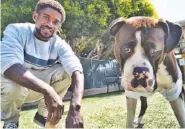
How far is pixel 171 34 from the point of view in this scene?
169 centimetres

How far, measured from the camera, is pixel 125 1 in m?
2.13

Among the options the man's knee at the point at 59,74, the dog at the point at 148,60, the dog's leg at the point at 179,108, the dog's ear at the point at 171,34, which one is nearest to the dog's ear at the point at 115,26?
the dog at the point at 148,60

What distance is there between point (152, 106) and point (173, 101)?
0.18 meters

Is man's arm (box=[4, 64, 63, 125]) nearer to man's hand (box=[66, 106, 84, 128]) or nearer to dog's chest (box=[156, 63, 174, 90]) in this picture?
man's hand (box=[66, 106, 84, 128])

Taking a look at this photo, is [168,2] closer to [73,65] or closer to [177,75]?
[177,75]

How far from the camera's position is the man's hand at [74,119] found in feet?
4.44

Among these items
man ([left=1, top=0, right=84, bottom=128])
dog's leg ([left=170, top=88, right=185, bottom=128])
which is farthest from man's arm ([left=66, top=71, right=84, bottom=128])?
dog's leg ([left=170, top=88, right=185, bottom=128])

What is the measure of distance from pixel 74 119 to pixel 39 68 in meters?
0.43

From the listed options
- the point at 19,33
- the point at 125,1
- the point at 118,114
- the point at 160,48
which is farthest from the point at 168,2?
the point at 19,33

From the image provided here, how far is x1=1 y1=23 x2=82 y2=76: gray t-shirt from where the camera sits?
1.52 metres

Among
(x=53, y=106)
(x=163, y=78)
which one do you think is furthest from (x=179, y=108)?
(x=53, y=106)

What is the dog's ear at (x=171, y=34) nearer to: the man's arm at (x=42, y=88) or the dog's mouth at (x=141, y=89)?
the dog's mouth at (x=141, y=89)

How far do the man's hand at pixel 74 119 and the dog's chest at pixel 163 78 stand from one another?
0.51 metres

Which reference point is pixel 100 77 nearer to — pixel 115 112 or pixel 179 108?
pixel 115 112
